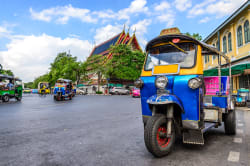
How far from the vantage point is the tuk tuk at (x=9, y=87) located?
16.6 meters

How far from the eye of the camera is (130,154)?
3.26 meters

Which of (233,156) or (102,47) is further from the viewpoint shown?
(102,47)

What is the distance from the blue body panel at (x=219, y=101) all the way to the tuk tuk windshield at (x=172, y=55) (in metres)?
1.87

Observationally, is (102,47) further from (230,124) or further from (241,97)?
(230,124)

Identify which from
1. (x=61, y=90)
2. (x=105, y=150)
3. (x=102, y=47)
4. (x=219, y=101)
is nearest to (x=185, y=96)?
(x=105, y=150)

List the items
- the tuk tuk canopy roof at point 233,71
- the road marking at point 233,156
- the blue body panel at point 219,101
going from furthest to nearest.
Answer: the tuk tuk canopy roof at point 233,71 → the blue body panel at point 219,101 → the road marking at point 233,156

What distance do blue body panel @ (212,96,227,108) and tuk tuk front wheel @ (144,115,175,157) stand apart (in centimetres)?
210

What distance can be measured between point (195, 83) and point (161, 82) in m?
0.59

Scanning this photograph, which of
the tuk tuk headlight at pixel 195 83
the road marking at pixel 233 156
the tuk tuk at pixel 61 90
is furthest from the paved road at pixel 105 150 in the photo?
the tuk tuk at pixel 61 90

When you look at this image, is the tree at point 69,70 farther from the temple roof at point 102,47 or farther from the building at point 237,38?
the building at point 237,38

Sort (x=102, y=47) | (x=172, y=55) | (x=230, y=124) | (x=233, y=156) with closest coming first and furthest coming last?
(x=233, y=156) < (x=172, y=55) < (x=230, y=124) < (x=102, y=47)

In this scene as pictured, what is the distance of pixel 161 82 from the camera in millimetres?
3482

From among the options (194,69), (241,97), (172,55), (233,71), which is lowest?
(241,97)

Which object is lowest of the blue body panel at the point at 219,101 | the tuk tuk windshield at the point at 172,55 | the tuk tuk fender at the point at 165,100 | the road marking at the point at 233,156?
the road marking at the point at 233,156
